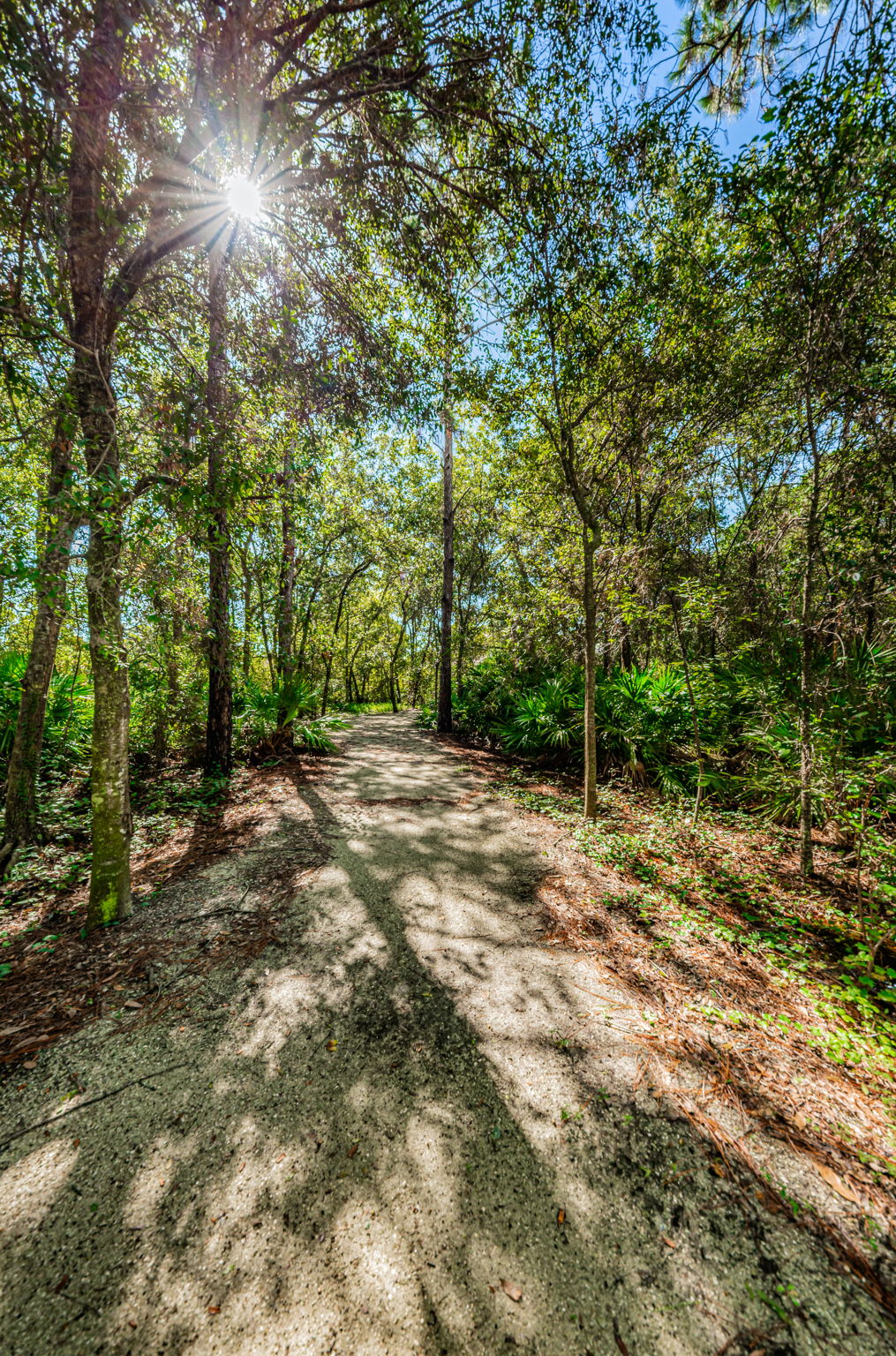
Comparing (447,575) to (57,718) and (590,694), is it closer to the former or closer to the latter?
(590,694)

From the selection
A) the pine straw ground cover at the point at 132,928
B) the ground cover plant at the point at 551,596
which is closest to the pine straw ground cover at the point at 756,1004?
the ground cover plant at the point at 551,596

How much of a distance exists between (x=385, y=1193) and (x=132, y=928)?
2379mm

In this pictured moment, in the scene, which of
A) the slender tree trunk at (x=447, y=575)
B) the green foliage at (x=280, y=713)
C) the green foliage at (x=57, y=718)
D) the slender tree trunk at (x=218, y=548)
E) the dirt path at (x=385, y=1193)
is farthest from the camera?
the slender tree trunk at (x=447, y=575)

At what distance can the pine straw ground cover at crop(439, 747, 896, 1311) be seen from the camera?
1.61 m

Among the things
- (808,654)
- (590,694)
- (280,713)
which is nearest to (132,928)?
(590,694)

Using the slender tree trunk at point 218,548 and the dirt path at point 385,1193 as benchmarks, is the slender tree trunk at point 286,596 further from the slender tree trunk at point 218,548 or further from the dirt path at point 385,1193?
the dirt path at point 385,1193

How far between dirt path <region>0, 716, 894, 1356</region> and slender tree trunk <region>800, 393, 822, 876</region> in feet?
7.58

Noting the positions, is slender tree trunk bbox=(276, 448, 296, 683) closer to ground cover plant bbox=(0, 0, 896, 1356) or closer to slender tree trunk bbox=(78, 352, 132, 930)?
ground cover plant bbox=(0, 0, 896, 1356)

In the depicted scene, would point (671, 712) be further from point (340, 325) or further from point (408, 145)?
point (408, 145)

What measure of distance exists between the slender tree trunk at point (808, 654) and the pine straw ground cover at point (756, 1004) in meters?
0.36

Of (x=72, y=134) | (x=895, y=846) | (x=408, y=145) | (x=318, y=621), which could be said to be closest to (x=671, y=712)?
(x=895, y=846)

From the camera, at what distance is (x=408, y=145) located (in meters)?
3.64

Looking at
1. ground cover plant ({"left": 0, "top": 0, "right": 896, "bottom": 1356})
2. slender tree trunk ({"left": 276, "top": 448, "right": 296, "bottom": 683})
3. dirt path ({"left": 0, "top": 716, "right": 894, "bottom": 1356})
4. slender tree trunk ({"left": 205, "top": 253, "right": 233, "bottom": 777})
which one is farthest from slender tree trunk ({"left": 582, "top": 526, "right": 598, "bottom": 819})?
slender tree trunk ({"left": 276, "top": 448, "right": 296, "bottom": 683})

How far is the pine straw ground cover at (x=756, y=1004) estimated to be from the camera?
5.29 ft
